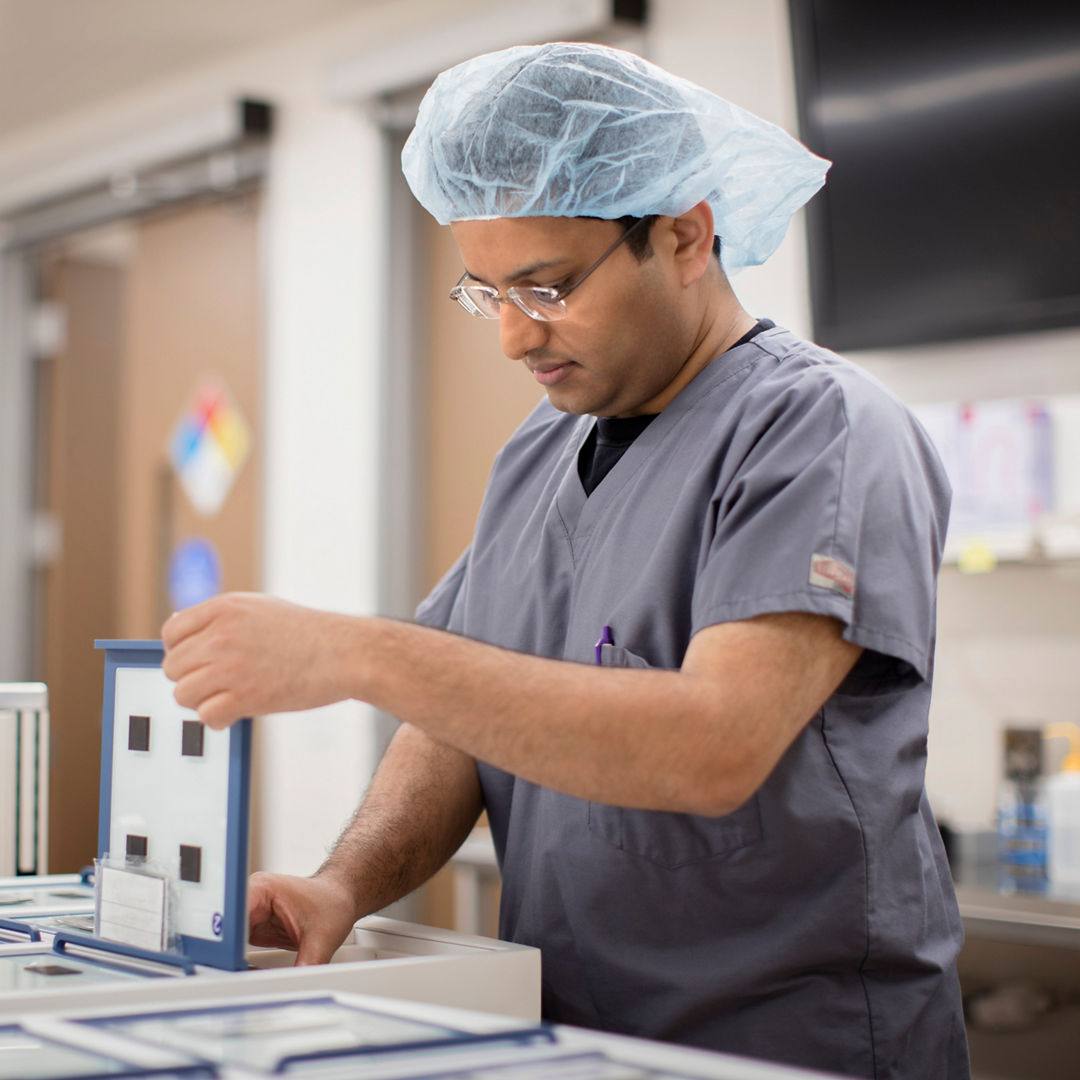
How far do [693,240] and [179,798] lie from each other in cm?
70

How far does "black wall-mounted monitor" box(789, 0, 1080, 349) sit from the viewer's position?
243 centimetres

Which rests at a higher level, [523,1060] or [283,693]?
[283,693]

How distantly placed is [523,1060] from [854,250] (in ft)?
6.97

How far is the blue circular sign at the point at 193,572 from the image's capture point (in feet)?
13.9

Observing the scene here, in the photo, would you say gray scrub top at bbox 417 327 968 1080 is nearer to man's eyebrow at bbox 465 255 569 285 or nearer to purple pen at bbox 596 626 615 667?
purple pen at bbox 596 626 615 667

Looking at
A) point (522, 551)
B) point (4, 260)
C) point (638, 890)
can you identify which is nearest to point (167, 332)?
point (4, 260)

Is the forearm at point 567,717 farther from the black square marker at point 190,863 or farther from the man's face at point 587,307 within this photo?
the man's face at point 587,307

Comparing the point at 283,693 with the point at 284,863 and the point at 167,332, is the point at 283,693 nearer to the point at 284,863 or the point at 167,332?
the point at 284,863

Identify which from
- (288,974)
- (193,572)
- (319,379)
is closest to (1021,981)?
(288,974)

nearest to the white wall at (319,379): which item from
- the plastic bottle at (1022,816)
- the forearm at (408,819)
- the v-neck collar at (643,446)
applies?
the plastic bottle at (1022,816)

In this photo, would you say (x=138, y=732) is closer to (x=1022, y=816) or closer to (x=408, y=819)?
(x=408, y=819)

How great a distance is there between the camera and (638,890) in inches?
47.3

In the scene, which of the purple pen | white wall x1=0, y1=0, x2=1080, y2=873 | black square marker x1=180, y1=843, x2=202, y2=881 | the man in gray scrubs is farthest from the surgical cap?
white wall x1=0, y1=0, x2=1080, y2=873

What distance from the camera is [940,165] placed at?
8.38 ft
